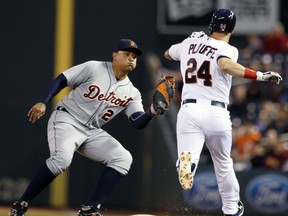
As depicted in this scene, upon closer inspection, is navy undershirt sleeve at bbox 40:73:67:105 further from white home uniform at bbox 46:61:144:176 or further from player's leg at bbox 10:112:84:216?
player's leg at bbox 10:112:84:216

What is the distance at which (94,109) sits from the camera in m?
8.05

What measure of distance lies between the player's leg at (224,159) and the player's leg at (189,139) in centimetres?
12

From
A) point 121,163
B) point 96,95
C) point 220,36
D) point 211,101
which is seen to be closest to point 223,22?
point 220,36

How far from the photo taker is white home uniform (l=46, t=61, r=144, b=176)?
7.94m

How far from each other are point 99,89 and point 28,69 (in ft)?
21.6

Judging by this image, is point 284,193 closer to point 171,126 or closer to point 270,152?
point 270,152

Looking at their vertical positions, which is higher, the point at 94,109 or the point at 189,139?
the point at 94,109

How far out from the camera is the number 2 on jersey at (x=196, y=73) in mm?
7691

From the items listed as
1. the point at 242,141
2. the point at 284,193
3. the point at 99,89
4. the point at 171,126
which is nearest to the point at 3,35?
the point at 171,126

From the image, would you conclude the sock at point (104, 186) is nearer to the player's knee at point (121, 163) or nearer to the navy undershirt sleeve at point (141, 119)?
the player's knee at point (121, 163)

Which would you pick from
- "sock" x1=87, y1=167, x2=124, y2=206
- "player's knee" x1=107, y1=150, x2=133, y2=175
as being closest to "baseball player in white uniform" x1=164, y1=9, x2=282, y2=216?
"player's knee" x1=107, y1=150, x2=133, y2=175

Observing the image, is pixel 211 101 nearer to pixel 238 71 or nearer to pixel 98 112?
pixel 238 71

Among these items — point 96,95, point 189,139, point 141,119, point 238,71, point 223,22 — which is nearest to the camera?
point 238,71

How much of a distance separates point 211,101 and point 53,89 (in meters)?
1.47
